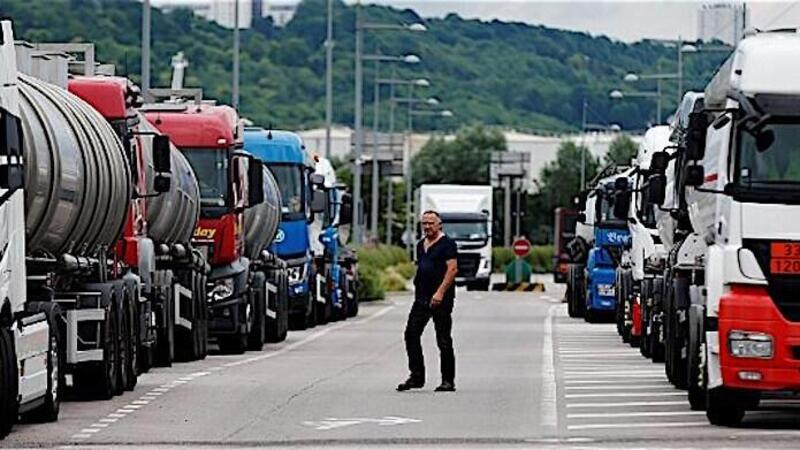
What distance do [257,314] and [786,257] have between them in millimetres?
18539

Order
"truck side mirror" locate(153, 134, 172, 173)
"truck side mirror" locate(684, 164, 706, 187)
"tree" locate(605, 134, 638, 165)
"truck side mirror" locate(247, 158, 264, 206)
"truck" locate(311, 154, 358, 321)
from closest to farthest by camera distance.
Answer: "truck side mirror" locate(684, 164, 706, 187)
"truck side mirror" locate(153, 134, 172, 173)
"truck side mirror" locate(247, 158, 264, 206)
"truck" locate(311, 154, 358, 321)
"tree" locate(605, 134, 638, 165)

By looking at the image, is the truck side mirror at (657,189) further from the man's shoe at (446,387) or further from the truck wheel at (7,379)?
the truck wheel at (7,379)

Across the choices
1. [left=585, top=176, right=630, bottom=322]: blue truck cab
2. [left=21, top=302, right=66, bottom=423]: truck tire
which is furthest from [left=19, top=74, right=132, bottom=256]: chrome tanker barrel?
[left=585, top=176, right=630, bottom=322]: blue truck cab

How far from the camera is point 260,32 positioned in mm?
173250

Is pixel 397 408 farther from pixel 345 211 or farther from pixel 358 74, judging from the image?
pixel 358 74

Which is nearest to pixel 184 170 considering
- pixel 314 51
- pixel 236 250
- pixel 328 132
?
pixel 236 250

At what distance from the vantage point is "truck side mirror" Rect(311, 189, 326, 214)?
47.0m

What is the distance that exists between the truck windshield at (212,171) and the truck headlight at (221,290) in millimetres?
1118

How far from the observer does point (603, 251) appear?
48.2 meters

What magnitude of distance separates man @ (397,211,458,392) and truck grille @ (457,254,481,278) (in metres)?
53.8

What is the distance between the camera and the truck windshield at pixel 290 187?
44719 mm

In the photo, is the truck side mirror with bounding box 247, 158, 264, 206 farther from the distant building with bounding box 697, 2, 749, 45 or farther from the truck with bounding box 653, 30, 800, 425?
the truck with bounding box 653, 30, 800, 425

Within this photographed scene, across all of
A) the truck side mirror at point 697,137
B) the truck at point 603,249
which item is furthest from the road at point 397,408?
the truck at point 603,249

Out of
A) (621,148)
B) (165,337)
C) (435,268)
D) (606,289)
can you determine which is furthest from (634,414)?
(621,148)
